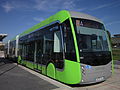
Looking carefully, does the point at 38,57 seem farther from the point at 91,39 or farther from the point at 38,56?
the point at 91,39

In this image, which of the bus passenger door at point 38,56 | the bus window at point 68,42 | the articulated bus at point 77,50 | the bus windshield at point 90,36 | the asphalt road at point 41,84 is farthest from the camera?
the bus passenger door at point 38,56

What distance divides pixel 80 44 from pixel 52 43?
1.84 metres

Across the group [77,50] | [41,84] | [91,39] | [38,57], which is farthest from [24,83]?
[91,39]

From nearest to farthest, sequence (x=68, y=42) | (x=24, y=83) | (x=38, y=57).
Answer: (x=68, y=42) → (x=24, y=83) → (x=38, y=57)

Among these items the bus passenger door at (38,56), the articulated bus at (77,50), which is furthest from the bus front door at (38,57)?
the articulated bus at (77,50)

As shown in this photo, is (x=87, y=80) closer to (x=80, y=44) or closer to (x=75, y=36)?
(x=80, y=44)

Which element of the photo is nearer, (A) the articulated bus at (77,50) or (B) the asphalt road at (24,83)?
(A) the articulated bus at (77,50)

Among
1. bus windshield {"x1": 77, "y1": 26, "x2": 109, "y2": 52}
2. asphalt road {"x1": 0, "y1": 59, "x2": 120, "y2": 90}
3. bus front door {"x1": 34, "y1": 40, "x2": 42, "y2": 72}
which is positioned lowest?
asphalt road {"x1": 0, "y1": 59, "x2": 120, "y2": 90}

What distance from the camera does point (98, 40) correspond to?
5996 millimetres

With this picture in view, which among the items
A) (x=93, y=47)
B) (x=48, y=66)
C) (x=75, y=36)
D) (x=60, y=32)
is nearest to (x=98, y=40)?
(x=93, y=47)

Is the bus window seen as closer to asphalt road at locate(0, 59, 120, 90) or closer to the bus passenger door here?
asphalt road at locate(0, 59, 120, 90)

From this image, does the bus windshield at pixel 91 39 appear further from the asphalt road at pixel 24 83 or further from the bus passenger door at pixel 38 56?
the bus passenger door at pixel 38 56

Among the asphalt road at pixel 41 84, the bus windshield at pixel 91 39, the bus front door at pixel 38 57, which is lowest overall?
the asphalt road at pixel 41 84

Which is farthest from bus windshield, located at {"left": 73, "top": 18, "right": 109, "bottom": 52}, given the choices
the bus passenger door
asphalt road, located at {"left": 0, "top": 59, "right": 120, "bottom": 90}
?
the bus passenger door
